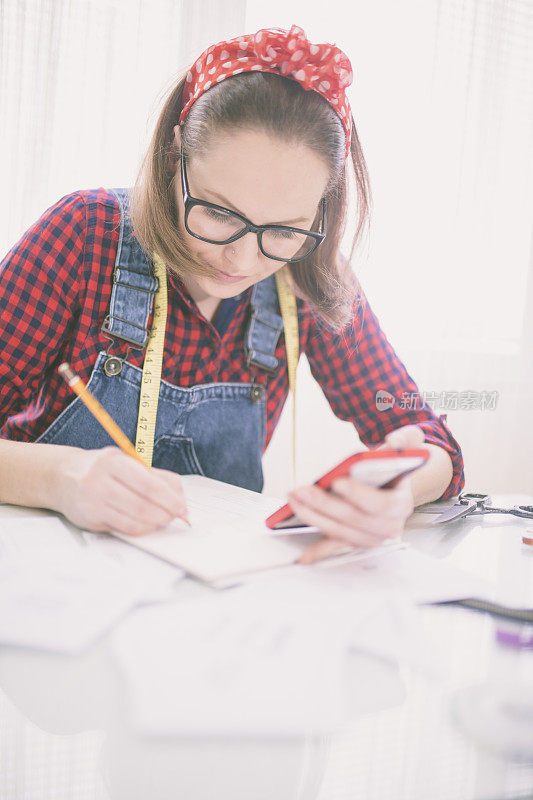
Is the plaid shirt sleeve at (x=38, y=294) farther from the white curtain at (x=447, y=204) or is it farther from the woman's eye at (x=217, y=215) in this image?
the white curtain at (x=447, y=204)

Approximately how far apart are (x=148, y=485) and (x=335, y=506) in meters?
0.20

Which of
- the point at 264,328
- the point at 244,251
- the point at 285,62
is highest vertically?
the point at 285,62

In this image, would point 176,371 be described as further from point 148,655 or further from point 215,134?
point 148,655

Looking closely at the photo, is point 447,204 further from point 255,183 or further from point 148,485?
point 148,485

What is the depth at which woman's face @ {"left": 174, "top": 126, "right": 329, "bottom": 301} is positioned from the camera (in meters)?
0.93

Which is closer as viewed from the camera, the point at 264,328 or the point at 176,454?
the point at 176,454

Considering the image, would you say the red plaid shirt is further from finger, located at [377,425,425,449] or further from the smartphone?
the smartphone

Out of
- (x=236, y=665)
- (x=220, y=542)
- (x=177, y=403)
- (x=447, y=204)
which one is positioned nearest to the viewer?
(x=236, y=665)

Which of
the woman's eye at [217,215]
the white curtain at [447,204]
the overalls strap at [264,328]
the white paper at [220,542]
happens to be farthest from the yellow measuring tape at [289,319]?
the white curtain at [447,204]

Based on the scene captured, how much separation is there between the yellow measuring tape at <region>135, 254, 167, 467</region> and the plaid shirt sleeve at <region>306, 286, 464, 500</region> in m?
0.33

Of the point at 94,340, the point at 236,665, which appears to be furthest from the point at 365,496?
the point at 94,340

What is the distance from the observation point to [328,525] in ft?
2.23

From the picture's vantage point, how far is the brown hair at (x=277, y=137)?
941 millimetres

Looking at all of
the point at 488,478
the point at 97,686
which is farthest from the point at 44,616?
the point at 488,478
